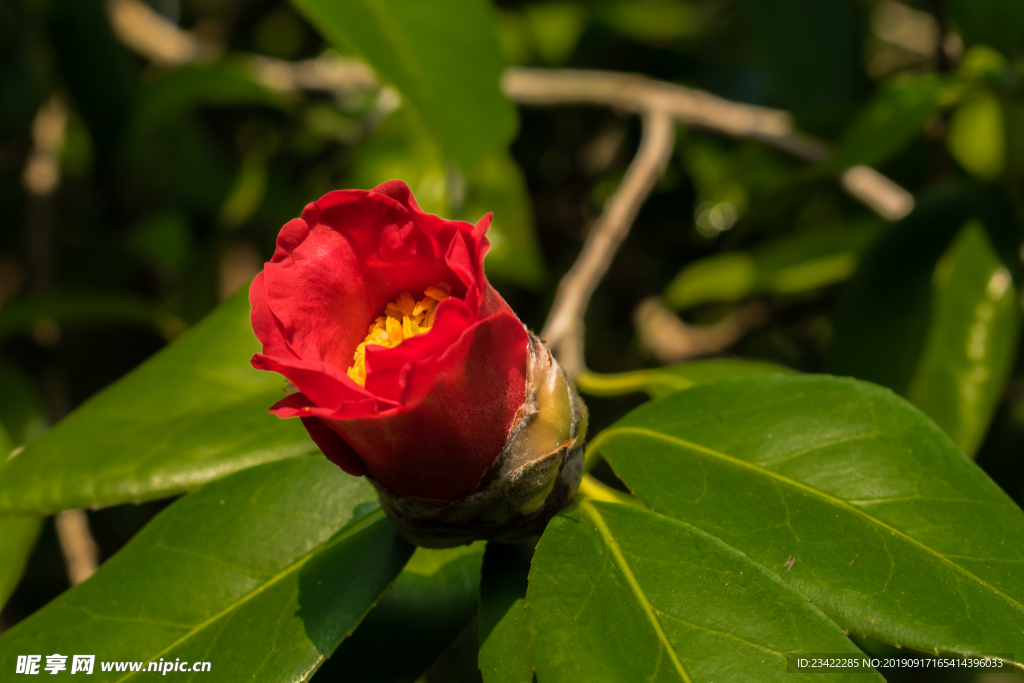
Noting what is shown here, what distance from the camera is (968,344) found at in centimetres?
124

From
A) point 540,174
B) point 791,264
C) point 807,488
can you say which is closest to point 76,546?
point 807,488

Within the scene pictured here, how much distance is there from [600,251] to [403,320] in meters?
0.63

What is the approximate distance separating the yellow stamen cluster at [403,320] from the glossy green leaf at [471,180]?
1.05 metres

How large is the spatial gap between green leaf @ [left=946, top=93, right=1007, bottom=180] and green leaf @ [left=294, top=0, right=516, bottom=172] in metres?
0.89

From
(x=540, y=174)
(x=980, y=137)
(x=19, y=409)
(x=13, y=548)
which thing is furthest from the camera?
(x=540, y=174)

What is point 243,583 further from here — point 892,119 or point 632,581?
point 892,119

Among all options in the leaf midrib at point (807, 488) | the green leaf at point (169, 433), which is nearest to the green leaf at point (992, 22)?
the leaf midrib at point (807, 488)

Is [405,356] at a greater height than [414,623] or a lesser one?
greater

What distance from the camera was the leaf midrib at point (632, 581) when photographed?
0.59 metres

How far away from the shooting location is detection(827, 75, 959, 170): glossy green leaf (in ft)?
3.75

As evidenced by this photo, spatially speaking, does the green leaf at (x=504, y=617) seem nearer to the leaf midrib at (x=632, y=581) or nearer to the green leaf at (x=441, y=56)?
the leaf midrib at (x=632, y=581)

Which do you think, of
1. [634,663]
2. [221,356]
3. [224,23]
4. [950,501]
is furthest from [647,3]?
[634,663]

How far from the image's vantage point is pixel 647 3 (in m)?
2.46

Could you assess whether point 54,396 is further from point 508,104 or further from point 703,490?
point 703,490
